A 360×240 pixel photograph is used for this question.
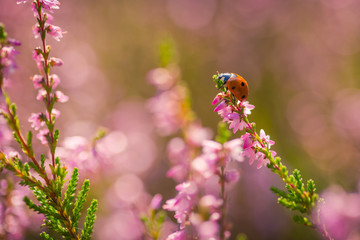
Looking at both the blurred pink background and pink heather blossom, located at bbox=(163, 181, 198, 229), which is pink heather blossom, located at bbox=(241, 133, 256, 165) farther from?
the blurred pink background

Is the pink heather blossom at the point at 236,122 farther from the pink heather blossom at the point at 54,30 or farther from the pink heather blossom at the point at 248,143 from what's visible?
the pink heather blossom at the point at 54,30

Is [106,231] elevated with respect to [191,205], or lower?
elevated

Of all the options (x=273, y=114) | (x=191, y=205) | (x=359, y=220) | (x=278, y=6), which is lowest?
(x=191, y=205)

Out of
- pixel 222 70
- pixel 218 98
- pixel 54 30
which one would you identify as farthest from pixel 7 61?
pixel 222 70

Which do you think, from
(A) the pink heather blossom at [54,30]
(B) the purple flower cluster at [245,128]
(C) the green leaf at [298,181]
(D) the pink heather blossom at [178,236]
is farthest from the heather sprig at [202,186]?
(A) the pink heather blossom at [54,30]

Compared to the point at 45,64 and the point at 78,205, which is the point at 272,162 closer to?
the point at 78,205

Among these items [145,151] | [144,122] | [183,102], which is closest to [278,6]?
[144,122]

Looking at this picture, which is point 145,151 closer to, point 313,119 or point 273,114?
point 273,114
